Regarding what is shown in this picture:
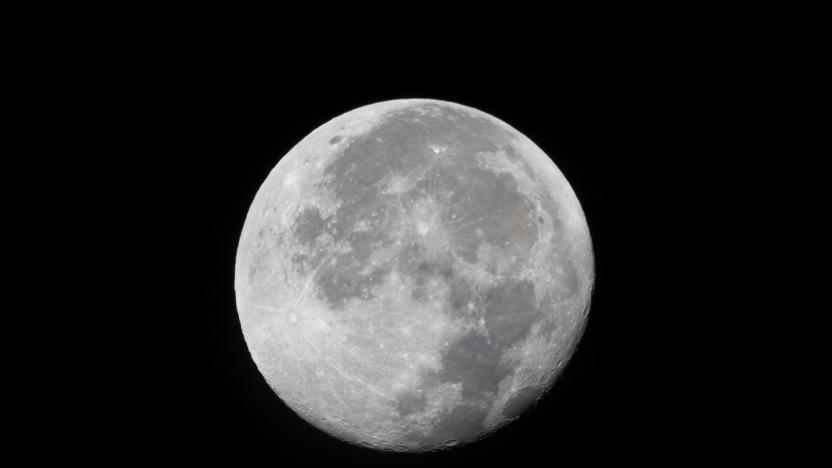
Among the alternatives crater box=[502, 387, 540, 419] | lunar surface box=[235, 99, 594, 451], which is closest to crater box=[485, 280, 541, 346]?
lunar surface box=[235, 99, 594, 451]

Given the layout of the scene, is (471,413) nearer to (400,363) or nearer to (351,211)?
(400,363)

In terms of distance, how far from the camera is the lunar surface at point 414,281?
411 cm

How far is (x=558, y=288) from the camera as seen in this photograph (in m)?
4.43

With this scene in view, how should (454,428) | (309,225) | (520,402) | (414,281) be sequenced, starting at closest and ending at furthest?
(414,281), (309,225), (454,428), (520,402)

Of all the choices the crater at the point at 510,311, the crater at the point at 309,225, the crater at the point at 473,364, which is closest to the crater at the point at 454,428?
the crater at the point at 473,364

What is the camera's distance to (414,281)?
4074mm

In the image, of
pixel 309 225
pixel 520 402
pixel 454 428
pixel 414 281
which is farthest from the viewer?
pixel 520 402

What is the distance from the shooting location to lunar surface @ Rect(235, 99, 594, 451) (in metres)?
4.11

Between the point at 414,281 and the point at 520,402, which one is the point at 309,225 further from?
the point at 520,402

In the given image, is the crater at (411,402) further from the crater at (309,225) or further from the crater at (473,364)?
the crater at (309,225)

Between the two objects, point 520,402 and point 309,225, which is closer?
point 309,225

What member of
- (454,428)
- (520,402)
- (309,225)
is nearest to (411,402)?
(454,428)

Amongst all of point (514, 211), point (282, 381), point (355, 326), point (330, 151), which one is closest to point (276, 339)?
point (282, 381)

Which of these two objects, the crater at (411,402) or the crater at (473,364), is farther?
the crater at (411,402)
